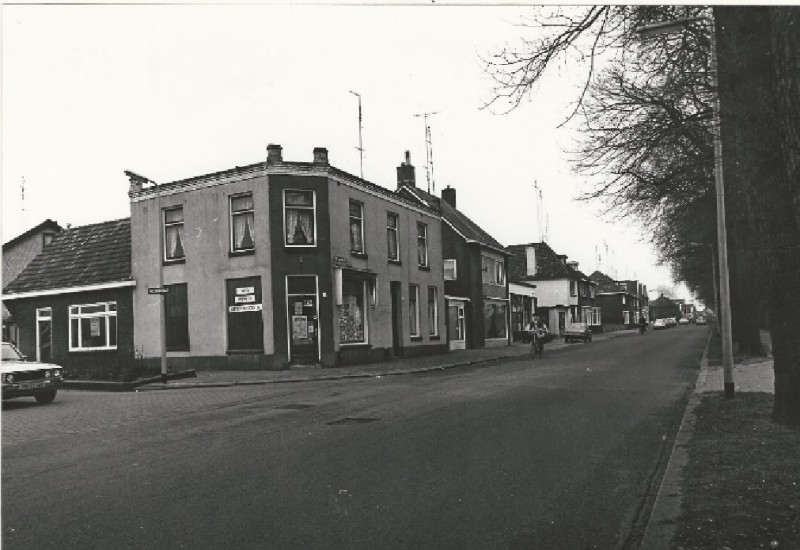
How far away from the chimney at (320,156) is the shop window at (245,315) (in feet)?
15.0

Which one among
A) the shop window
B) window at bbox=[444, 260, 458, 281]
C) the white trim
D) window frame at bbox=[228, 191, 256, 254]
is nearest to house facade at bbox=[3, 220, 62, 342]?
the white trim

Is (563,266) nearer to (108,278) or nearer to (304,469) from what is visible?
(108,278)

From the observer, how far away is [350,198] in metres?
25.9

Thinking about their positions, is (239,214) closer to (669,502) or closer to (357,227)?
(357,227)

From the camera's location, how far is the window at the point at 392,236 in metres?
28.8

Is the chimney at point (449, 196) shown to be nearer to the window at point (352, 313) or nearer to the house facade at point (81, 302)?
the window at point (352, 313)

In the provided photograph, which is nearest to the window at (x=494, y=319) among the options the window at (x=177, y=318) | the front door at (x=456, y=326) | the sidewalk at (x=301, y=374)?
the front door at (x=456, y=326)

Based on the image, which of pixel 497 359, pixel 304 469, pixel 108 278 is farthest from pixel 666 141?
pixel 108 278

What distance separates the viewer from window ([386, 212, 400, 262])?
28812mm

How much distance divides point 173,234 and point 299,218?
16.8 ft

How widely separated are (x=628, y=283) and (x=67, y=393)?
131 meters

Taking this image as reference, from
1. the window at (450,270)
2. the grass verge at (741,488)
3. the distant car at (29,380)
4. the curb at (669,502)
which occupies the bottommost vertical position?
the curb at (669,502)

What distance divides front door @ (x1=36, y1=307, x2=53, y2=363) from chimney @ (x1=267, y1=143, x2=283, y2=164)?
12548 mm

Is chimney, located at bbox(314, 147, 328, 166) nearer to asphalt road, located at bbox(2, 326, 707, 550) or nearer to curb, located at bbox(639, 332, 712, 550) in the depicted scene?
asphalt road, located at bbox(2, 326, 707, 550)
